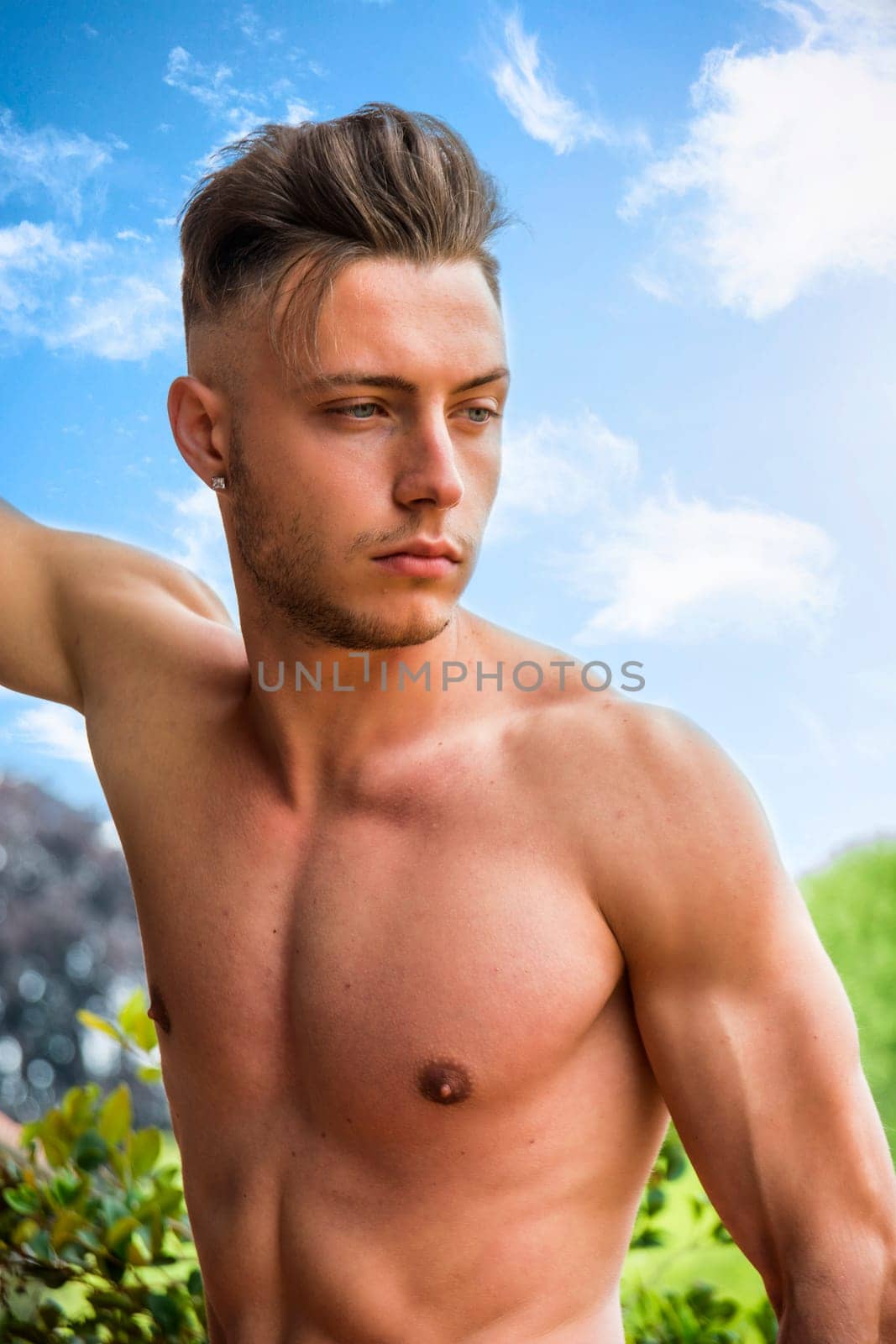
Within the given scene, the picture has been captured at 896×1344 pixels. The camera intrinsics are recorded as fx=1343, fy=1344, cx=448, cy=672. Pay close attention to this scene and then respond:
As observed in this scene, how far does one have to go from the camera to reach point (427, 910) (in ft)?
4.38

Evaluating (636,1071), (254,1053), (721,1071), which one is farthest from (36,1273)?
(721,1071)

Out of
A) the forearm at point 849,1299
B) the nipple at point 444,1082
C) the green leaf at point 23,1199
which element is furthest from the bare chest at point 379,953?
the green leaf at point 23,1199

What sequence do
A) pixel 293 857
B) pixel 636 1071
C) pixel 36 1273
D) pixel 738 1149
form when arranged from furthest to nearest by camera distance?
pixel 36 1273 < pixel 293 857 < pixel 636 1071 < pixel 738 1149

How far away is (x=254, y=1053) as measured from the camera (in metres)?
1.42

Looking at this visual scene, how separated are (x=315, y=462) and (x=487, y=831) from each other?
400 millimetres

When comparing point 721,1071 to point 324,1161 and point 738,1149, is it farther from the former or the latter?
point 324,1161

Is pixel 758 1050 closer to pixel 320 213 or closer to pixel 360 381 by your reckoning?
pixel 360 381

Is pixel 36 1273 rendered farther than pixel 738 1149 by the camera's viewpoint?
Yes

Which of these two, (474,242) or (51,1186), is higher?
(474,242)

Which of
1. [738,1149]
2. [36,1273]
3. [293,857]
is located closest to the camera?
[738,1149]

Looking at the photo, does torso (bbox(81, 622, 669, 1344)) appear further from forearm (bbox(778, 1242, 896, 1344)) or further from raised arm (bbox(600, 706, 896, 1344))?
forearm (bbox(778, 1242, 896, 1344))

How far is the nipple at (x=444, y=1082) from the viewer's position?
128cm

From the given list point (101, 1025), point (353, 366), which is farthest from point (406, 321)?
point (101, 1025)

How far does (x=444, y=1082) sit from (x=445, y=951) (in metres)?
0.12
